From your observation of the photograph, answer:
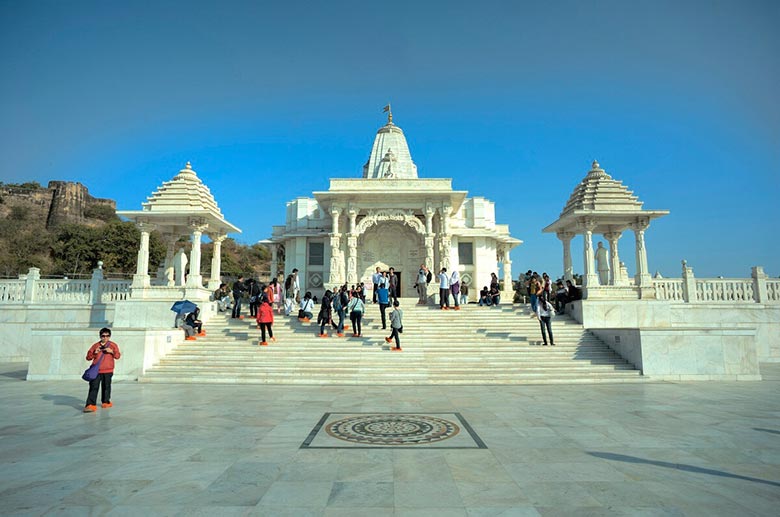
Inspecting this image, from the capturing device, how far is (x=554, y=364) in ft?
40.8

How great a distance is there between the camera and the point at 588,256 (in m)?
19.5

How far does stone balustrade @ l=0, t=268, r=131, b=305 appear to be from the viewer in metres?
19.0

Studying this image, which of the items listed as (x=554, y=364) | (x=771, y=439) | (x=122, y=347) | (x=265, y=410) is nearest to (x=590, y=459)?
(x=771, y=439)

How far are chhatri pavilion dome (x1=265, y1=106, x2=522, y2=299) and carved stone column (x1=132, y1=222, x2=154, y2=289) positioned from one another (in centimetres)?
826

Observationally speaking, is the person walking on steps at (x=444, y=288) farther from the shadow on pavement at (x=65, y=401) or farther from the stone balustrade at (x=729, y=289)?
the shadow on pavement at (x=65, y=401)

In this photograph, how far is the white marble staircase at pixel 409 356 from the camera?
11492mm

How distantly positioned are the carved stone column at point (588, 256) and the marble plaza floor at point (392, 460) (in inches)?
398

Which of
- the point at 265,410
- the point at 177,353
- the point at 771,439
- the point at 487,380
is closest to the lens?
the point at 771,439

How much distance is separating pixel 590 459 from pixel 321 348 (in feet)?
31.3

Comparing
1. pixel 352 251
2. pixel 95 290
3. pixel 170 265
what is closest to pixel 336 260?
pixel 352 251

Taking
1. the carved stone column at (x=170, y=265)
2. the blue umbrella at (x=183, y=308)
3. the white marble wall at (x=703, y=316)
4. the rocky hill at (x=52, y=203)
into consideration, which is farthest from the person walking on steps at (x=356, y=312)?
the rocky hill at (x=52, y=203)

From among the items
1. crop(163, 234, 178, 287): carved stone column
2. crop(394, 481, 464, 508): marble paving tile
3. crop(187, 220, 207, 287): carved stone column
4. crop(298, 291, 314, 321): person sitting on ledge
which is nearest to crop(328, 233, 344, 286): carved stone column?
crop(187, 220, 207, 287): carved stone column

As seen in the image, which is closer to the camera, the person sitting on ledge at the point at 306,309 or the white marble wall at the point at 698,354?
the white marble wall at the point at 698,354

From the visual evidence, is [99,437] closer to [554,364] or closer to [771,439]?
[771,439]
